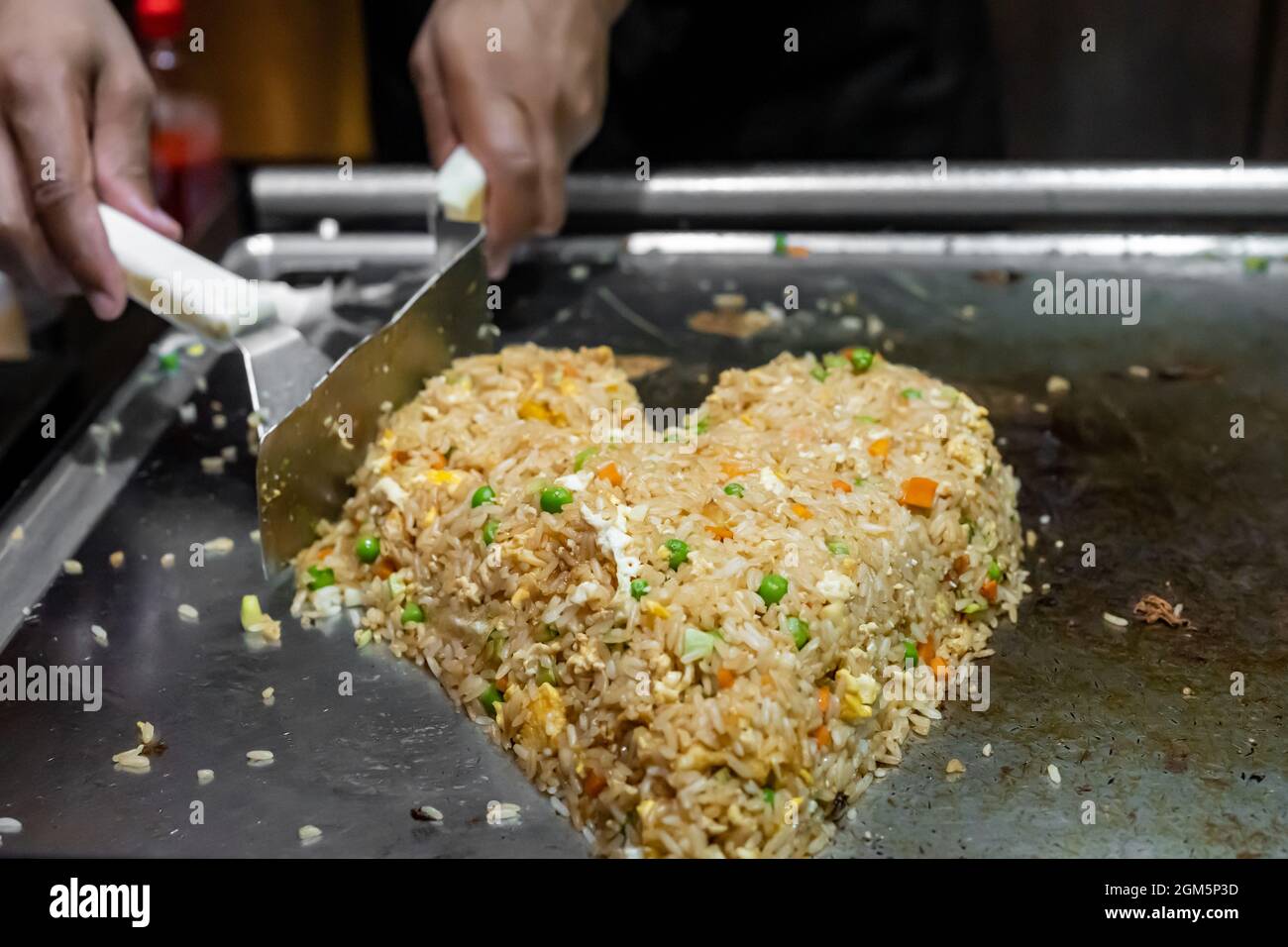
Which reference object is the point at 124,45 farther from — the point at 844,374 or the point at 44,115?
the point at 844,374

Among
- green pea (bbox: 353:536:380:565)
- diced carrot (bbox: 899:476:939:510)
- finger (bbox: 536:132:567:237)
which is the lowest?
green pea (bbox: 353:536:380:565)

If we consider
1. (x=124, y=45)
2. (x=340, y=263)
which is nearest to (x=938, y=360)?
(x=340, y=263)

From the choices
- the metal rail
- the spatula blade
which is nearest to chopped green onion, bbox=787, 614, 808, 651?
the spatula blade

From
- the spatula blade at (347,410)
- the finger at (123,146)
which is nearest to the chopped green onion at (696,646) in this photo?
the spatula blade at (347,410)

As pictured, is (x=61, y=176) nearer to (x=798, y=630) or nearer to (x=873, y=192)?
(x=798, y=630)

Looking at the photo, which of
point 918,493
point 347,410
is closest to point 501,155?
point 347,410

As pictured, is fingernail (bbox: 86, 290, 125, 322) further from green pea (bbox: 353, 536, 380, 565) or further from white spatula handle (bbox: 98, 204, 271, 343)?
green pea (bbox: 353, 536, 380, 565)

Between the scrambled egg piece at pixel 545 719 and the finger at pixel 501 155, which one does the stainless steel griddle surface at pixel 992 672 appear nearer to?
the scrambled egg piece at pixel 545 719
